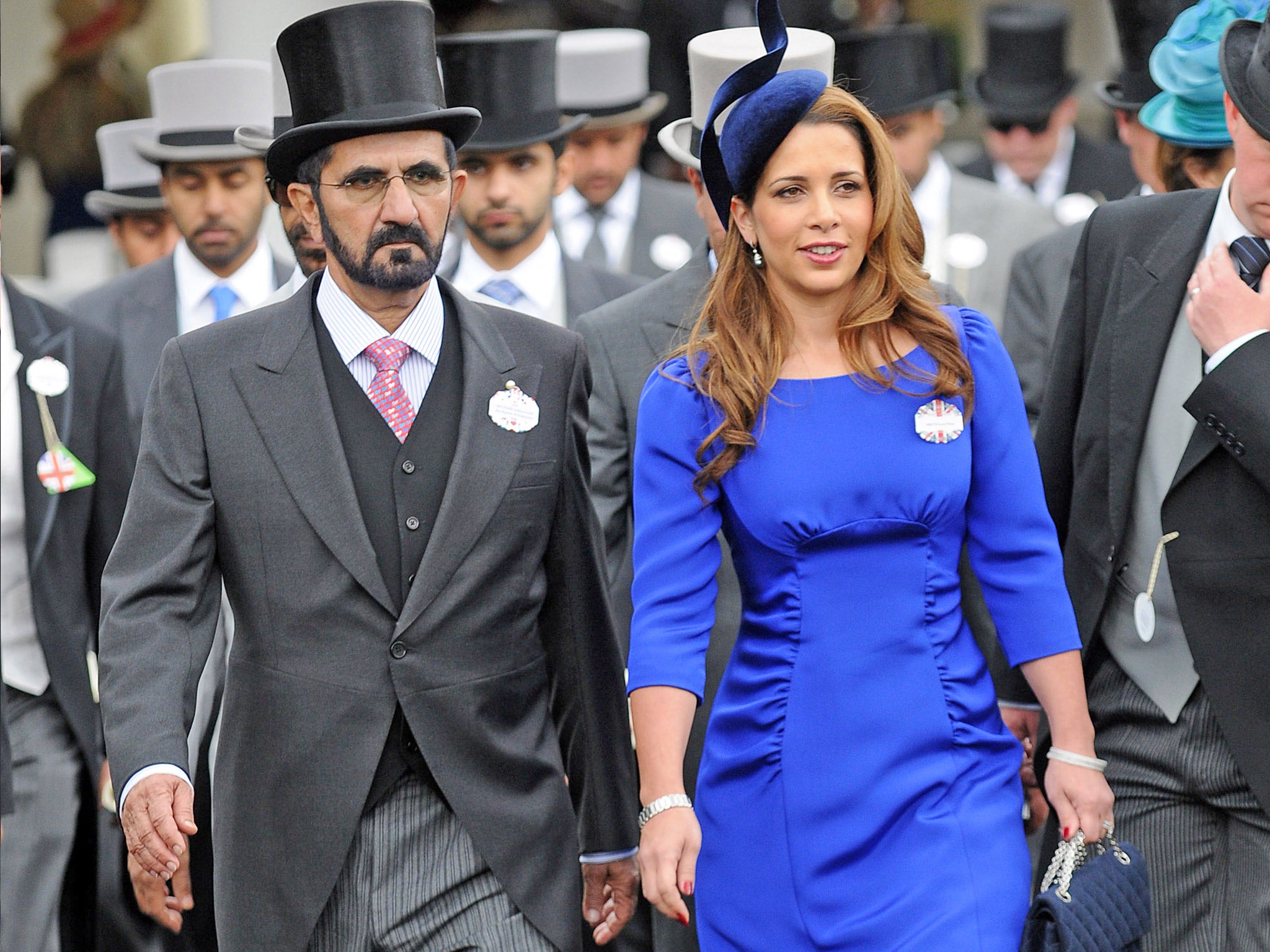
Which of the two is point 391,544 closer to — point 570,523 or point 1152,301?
point 570,523

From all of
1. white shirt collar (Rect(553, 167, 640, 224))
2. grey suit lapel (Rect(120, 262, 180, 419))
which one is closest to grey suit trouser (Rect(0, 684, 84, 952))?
grey suit lapel (Rect(120, 262, 180, 419))

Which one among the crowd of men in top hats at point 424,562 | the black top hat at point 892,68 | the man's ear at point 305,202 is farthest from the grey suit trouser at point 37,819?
the black top hat at point 892,68

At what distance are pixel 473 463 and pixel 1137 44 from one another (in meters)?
4.51

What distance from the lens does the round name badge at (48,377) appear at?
21.4 ft

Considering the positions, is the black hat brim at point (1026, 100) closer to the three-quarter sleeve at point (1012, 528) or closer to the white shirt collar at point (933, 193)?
the white shirt collar at point (933, 193)

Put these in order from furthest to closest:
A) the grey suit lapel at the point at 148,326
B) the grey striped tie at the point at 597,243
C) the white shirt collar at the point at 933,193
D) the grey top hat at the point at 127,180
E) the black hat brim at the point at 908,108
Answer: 1. the grey striped tie at the point at 597,243
2. the grey top hat at the point at 127,180
3. the black hat brim at the point at 908,108
4. the white shirt collar at the point at 933,193
5. the grey suit lapel at the point at 148,326

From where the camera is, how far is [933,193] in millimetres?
9648

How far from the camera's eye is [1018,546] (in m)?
4.71

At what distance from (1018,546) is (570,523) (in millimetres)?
950

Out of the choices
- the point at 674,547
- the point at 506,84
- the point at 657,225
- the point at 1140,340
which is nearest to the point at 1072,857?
the point at 674,547

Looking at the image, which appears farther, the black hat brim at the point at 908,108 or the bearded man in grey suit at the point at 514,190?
the black hat brim at the point at 908,108

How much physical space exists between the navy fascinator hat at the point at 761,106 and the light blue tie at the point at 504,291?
3.63m

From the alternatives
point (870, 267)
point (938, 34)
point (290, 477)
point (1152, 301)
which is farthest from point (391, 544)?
point (938, 34)

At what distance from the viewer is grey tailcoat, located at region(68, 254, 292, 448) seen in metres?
8.05
